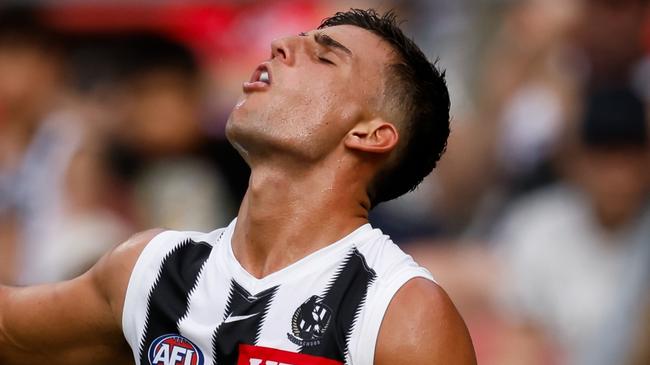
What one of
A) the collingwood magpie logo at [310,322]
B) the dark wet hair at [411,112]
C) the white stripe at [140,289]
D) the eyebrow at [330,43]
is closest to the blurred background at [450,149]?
the dark wet hair at [411,112]

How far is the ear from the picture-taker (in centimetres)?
397

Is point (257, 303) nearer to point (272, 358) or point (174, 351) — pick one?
point (272, 358)

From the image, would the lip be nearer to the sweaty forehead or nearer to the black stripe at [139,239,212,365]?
the sweaty forehead

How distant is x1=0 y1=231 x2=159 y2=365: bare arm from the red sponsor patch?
1.80 feet

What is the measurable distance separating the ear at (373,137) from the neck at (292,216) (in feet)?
0.36

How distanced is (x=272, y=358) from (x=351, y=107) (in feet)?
2.77

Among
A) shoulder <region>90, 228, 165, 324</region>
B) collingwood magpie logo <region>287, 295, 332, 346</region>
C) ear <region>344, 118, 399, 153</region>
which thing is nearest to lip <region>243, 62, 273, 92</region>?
ear <region>344, 118, 399, 153</region>

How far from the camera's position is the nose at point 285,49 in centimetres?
404

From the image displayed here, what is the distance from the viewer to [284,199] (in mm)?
3951

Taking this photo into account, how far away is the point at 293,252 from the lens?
3.90 metres

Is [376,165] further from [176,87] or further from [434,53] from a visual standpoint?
[434,53]

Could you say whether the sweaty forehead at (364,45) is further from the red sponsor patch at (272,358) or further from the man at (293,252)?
the red sponsor patch at (272,358)

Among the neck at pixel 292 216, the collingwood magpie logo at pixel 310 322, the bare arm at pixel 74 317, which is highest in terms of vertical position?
the neck at pixel 292 216

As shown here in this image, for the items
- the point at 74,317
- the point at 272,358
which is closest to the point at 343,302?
the point at 272,358
